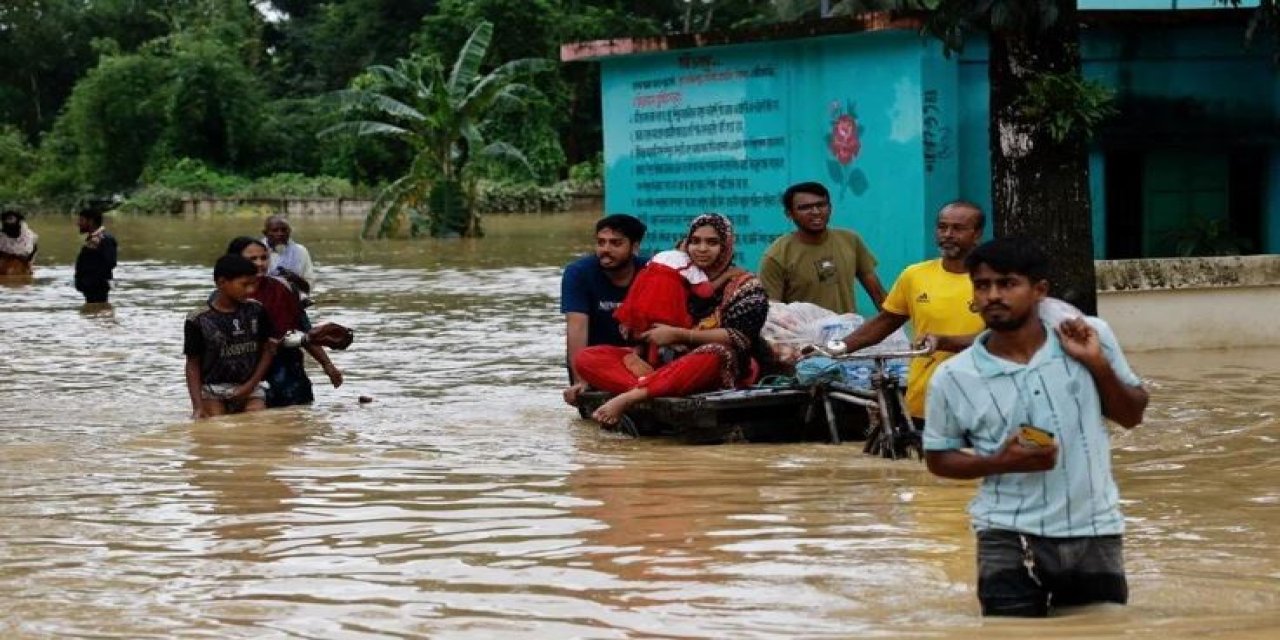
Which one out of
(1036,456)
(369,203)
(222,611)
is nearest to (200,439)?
(222,611)

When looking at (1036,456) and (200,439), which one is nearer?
(1036,456)

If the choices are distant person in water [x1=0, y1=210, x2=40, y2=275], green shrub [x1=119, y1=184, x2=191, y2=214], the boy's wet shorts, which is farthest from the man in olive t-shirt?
green shrub [x1=119, y1=184, x2=191, y2=214]

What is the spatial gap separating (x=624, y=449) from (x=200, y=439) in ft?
7.99

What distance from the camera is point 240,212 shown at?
186ft

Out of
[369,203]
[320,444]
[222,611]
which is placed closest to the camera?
[222,611]

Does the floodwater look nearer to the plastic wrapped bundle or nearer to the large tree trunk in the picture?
the plastic wrapped bundle

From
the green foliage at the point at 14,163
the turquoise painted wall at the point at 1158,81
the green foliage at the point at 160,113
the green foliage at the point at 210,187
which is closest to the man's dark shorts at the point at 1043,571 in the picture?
the turquoise painted wall at the point at 1158,81

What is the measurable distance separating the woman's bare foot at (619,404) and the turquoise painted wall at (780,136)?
5.59m

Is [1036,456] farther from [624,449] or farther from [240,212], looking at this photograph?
[240,212]

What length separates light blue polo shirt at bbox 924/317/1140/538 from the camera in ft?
17.8

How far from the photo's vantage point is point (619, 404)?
10.6 metres

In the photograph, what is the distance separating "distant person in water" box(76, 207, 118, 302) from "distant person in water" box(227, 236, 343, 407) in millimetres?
10507

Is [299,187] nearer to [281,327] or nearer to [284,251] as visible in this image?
[284,251]

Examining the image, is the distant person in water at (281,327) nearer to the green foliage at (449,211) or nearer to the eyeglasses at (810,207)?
the eyeglasses at (810,207)
